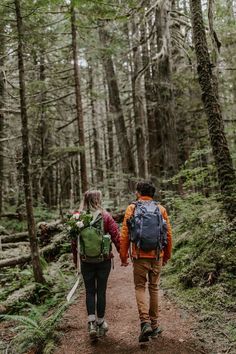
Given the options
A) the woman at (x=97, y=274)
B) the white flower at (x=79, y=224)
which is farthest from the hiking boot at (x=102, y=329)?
the white flower at (x=79, y=224)

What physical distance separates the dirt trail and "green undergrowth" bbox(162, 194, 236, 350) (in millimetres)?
257

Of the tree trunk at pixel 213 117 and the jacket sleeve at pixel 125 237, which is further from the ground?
the tree trunk at pixel 213 117

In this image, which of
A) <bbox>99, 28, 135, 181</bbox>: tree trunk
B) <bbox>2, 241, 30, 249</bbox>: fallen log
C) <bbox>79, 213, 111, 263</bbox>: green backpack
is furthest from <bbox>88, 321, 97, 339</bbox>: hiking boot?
<bbox>99, 28, 135, 181</bbox>: tree trunk

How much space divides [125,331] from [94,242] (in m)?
1.52

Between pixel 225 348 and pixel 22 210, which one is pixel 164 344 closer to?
pixel 225 348

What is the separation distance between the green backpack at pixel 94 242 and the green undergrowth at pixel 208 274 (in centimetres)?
178

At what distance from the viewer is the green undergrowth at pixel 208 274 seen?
5270 millimetres

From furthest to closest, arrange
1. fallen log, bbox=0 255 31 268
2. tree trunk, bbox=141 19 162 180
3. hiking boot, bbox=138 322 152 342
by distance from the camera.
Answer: tree trunk, bbox=141 19 162 180 → fallen log, bbox=0 255 31 268 → hiking boot, bbox=138 322 152 342

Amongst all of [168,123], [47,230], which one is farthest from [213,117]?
[47,230]

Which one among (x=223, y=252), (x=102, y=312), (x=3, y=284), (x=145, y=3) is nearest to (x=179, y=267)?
(x=223, y=252)

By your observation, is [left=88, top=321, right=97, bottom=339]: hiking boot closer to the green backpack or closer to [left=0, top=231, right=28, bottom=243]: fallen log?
the green backpack

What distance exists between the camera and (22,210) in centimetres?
1977

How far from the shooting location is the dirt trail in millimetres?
4719

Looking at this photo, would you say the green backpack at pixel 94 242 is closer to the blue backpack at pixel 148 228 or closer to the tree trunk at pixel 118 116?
the blue backpack at pixel 148 228
